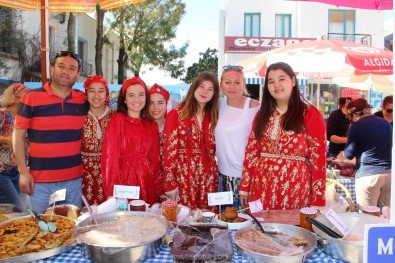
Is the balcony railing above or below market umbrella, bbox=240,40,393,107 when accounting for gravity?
above

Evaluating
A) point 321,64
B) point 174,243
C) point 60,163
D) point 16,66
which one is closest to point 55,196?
point 60,163

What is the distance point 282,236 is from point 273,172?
32.5 inches

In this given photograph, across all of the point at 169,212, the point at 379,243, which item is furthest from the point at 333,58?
the point at 379,243

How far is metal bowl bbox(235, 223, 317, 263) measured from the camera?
5.24 ft

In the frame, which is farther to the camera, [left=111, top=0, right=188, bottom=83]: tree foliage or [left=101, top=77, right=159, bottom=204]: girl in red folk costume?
[left=111, top=0, right=188, bottom=83]: tree foliage

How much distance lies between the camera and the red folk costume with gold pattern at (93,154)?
3010 millimetres

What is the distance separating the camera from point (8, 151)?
3.52 metres

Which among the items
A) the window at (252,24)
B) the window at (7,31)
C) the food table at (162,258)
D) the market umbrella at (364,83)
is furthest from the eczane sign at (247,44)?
the food table at (162,258)

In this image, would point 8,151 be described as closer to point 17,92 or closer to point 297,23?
point 17,92

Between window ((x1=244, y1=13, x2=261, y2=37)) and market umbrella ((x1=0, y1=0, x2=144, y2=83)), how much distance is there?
47.2ft

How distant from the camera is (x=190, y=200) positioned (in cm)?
305

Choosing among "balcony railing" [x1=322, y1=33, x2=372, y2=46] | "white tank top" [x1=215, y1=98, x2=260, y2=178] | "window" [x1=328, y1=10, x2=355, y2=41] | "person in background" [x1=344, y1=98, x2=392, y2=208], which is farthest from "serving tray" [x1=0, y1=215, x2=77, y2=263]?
"window" [x1=328, y1=10, x2=355, y2=41]

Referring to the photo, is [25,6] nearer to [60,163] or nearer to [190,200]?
[60,163]

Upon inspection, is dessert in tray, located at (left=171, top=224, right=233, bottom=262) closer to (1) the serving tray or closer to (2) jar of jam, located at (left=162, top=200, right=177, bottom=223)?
(2) jar of jam, located at (left=162, top=200, right=177, bottom=223)
